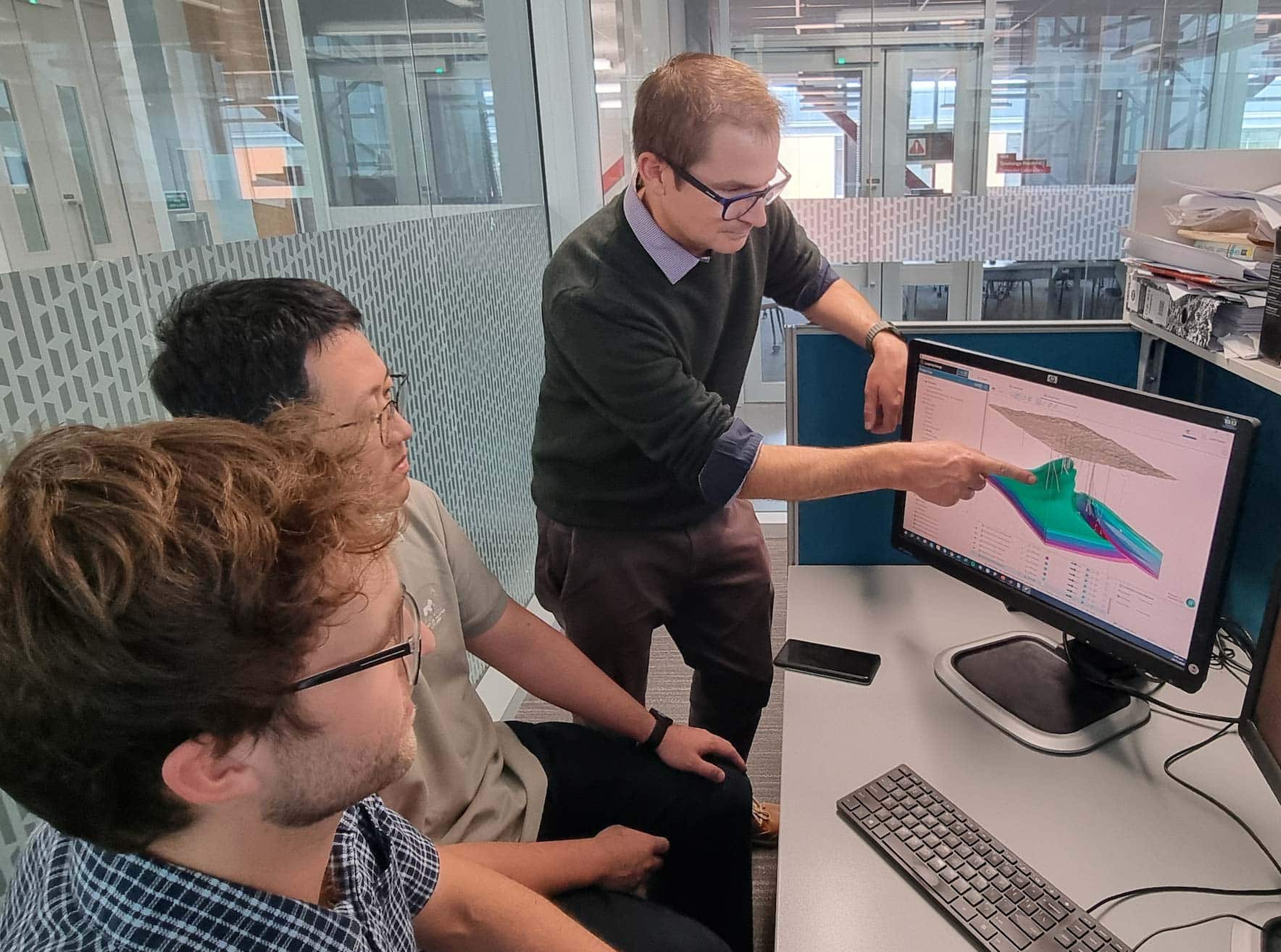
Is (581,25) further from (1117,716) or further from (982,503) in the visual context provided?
(1117,716)

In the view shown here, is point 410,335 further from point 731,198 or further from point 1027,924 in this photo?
point 1027,924

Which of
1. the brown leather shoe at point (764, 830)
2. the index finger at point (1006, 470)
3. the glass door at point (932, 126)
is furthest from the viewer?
the glass door at point (932, 126)

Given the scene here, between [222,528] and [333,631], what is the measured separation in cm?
12

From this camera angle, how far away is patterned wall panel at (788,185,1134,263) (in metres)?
2.71

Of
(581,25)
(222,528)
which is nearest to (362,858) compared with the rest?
(222,528)

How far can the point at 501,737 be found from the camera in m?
1.29

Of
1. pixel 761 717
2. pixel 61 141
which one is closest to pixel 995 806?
pixel 761 717

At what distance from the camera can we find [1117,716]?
3.73ft

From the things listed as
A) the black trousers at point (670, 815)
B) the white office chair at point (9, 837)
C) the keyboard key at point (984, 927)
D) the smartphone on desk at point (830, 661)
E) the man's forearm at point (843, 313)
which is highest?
the man's forearm at point (843, 313)

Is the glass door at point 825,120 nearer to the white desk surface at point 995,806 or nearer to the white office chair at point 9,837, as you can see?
the white desk surface at point 995,806

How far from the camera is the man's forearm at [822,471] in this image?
1.26 m

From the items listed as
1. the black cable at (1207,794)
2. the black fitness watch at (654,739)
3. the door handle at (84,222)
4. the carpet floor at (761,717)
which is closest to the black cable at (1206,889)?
the black cable at (1207,794)

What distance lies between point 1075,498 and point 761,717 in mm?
1284

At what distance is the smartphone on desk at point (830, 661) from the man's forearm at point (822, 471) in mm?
237
